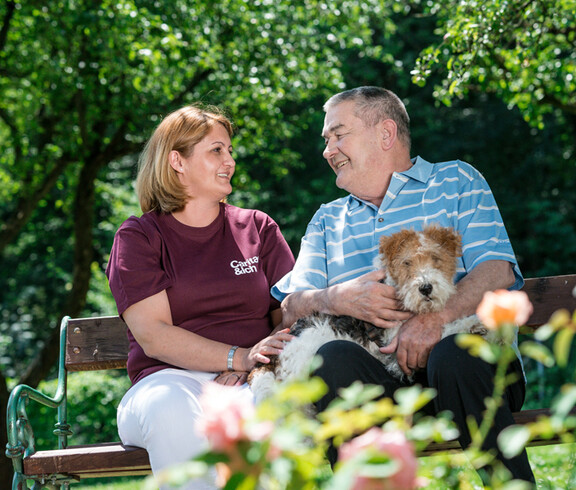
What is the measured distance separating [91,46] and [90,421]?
6.24 meters

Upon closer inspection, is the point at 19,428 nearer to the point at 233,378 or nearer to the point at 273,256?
the point at 233,378

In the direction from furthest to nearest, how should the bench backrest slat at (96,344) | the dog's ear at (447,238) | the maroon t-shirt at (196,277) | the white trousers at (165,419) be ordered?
the bench backrest slat at (96,344)
the maroon t-shirt at (196,277)
the dog's ear at (447,238)
the white trousers at (165,419)

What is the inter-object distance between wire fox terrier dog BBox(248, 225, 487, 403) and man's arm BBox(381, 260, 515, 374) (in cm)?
3

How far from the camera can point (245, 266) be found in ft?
11.5

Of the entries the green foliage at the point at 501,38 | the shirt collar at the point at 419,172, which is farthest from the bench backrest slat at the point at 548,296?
the green foliage at the point at 501,38

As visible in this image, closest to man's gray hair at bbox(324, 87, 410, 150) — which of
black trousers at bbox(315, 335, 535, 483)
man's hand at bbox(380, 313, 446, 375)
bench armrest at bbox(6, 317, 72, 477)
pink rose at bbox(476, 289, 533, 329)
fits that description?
man's hand at bbox(380, 313, 446, 375)

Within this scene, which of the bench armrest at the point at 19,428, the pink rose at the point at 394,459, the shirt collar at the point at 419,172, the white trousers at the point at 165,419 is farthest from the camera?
the shirt collar at the point at 419,172

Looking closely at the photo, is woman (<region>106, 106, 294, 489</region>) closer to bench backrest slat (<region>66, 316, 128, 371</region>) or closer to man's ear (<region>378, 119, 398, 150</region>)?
bench backrest slat (<region>66, 316, 128, 371</region>)

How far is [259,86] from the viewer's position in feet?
24.8

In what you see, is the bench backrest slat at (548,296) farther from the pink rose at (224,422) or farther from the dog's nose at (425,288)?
the pink rose at (224,422)

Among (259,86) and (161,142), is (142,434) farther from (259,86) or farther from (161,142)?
(259,86)

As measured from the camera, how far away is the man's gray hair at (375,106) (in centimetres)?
354

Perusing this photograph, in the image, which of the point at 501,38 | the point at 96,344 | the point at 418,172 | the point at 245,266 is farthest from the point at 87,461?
the point at 501,38

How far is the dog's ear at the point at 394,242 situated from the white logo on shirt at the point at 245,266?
2.60ft
